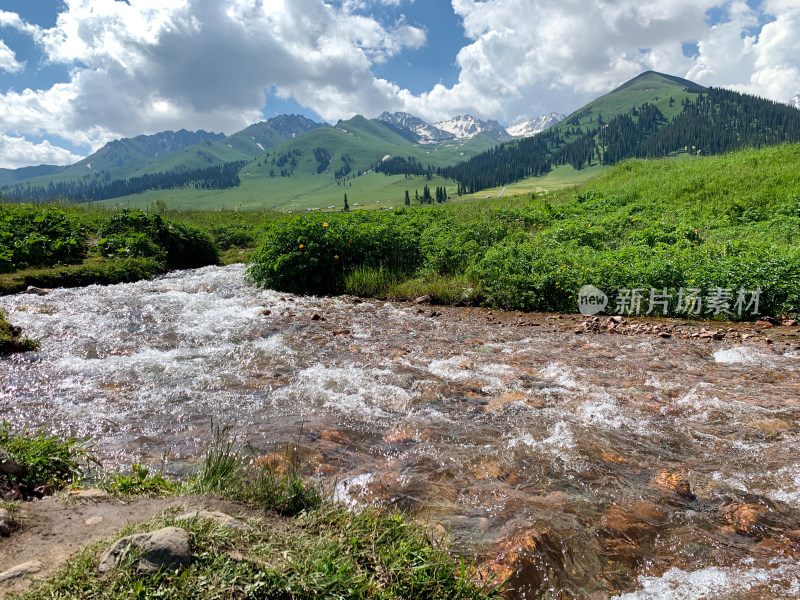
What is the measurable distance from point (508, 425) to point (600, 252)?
32.1ft

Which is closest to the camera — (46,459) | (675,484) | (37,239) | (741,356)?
(46,459)

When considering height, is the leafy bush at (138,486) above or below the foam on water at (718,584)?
above

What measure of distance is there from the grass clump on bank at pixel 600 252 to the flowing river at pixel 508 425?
2354 mm

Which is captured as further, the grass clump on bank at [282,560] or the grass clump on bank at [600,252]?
the grass clump on bank at [600,252]

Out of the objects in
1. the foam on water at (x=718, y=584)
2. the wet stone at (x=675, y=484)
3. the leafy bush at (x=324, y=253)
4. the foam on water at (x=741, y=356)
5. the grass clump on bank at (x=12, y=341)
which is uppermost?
the leafy bush at (x=324, y=253)

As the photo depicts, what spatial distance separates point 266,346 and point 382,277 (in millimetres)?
6556

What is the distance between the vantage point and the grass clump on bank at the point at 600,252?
10250mm

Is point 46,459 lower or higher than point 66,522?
lower

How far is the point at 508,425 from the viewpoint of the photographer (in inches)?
201

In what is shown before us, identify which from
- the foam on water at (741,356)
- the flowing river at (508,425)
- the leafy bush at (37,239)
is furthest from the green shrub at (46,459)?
the leafy bush at (37,239)

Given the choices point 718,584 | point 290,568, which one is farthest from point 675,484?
point 290,568

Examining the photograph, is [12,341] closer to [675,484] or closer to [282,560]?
[282,560]

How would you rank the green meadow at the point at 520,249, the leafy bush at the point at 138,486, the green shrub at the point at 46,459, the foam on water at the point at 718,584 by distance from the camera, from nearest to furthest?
the foam on water at the point at 718,584 < the leafy bush at the point at 138,486 < the green shrub at the point at 46,459 < the green meadow at the point at 520,249

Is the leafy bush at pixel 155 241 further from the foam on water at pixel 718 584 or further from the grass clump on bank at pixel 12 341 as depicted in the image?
the foam on water at pixel 718 584
